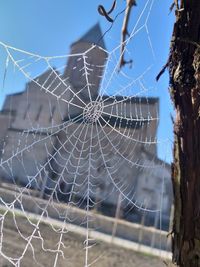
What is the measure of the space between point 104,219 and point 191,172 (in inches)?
210

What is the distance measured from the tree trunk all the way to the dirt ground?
2.47 meters

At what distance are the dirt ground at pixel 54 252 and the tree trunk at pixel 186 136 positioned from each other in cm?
247

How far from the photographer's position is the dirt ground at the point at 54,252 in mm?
3199

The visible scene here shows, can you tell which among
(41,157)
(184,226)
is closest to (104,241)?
(41,157)

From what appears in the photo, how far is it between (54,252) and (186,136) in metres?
3.23

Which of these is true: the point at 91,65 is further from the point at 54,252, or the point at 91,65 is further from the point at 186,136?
the point at 54,252

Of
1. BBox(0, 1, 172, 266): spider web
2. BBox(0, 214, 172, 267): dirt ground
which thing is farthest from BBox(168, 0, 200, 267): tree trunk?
BBox(0, 214, 172, 267): dirt ground

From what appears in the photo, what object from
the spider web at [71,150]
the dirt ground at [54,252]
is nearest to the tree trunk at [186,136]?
the spider web at [71,150]

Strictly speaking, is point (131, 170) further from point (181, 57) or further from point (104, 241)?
point (181, 57)

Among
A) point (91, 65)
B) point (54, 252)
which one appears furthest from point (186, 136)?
point (54, 252)

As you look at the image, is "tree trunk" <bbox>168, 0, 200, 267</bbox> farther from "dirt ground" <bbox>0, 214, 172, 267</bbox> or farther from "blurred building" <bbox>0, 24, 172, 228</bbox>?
"dirt ground" <bbox>0, 214, 172, 267</bbox>

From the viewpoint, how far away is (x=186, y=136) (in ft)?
1.36

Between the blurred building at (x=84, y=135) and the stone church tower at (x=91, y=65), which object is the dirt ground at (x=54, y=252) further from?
the stone church tower at (x=91, y=65)

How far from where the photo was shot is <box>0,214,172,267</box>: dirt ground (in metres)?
3.20
